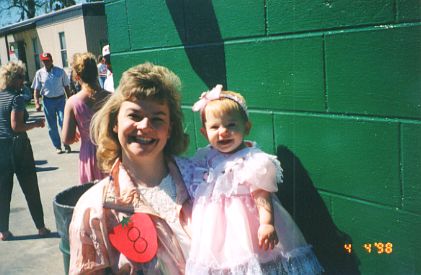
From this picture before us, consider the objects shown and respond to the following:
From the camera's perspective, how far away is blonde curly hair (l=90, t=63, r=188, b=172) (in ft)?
6.91

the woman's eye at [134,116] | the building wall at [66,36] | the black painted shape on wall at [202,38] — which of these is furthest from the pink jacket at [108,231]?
the building wall at [66,36]

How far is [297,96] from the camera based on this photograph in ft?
8.16

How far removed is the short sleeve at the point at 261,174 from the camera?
2117 mm

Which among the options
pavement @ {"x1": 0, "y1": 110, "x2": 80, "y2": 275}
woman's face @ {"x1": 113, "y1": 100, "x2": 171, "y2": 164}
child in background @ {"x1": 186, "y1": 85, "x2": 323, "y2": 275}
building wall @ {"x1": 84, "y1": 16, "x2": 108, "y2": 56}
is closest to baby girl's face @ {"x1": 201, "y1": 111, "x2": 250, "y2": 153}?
child in background @ {"x1": 186, "y1": 85, "x2": 323, "y2": 275}

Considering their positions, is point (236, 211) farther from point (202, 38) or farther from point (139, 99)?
point (202, 38)

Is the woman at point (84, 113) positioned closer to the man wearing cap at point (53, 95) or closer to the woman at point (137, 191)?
the woman at point (137, 191)

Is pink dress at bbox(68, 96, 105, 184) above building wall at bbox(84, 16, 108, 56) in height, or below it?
below

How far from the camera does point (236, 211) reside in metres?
2.13

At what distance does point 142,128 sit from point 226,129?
18.0 inches

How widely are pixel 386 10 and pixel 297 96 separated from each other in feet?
2.17

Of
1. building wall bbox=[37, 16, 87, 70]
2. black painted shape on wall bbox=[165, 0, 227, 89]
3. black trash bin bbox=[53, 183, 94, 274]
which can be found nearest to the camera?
black trash bin bbox=[53, 183, 94, 274]

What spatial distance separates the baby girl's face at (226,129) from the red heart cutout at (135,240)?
23.0 inches

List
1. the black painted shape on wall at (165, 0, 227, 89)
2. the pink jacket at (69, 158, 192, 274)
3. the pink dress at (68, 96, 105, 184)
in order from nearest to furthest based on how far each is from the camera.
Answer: the pink jacket at (69, 158, 192, 274) → the black painted shape on wall at (165, 0, 227, 89) → the pink dress at (68, 96, 105, 184)
